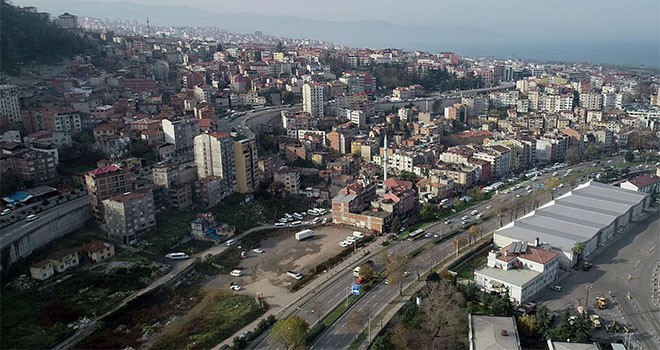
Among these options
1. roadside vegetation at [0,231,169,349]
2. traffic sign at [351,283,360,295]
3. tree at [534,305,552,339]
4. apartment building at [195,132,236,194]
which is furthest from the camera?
apartment building at [195,132,236,194]

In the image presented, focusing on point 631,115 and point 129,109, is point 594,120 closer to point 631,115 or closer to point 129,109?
point 631,115

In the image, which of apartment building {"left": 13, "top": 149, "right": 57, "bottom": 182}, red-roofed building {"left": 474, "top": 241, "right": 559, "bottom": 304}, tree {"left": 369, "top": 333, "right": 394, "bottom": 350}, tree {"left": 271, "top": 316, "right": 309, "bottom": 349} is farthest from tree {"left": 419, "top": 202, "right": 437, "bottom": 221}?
apartment building {"left": 13, "top": 149, "right": 57, "bottom": 182}

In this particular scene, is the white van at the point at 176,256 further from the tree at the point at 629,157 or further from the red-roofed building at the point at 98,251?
the tree at the point at 629,157

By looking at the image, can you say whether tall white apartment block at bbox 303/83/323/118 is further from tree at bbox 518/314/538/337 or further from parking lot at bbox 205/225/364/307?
tree at bbox 518/314/538/337

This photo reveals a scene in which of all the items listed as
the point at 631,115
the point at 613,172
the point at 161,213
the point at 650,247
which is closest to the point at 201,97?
the point at 161,213

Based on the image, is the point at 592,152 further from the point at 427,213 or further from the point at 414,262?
the point at 414,262

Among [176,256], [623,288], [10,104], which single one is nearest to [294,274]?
[176,256]

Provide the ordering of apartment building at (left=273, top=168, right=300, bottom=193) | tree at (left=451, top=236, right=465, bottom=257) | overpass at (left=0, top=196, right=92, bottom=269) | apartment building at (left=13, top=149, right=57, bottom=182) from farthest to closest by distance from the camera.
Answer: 1. apartment building at (left=273, top=168, right=300, bottom=193)
2. apartment building at (left=13, top=149, right=57, bottom=182)
3. tree at (left=451, top=236, right=465, bottom=257)
4. overpass at (left=0, top=196, right=92, bottom=269)
